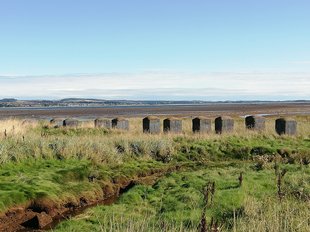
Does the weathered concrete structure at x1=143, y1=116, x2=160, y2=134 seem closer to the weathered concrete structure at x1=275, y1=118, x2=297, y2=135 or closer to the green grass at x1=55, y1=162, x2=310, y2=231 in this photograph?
the weathered concrete structure at x1=275, y1=118, x2=297, y2=135

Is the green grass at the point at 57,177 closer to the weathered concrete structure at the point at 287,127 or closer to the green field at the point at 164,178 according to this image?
the green field at the point at 164,178

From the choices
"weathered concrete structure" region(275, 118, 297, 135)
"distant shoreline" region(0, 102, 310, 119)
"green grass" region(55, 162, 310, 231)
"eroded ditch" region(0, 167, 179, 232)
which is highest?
"weathered concrete structure" region(275, 118, 297, 135)

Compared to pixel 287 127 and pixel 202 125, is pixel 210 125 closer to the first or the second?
pixel 202 125

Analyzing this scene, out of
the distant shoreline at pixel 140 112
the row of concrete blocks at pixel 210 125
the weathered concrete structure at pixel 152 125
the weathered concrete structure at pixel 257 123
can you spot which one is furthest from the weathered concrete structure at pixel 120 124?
the distant shoreline at pixel 140 112

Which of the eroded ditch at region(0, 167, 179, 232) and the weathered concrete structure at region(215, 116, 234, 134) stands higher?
the weathered concrete structure at region(215, 116, 234, 134)

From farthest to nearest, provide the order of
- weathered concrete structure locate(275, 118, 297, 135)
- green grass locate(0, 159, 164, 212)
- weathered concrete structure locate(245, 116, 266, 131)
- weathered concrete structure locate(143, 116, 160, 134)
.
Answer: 1. weathered concrete structure locate(245, 116, 266, 131)
2. weathered concrete structure locate(143, 116, 160, 134)
3. weathered concrete structure locate(275, 118, 297, 135)
4. green grass locate(0, 159, 164, 212)

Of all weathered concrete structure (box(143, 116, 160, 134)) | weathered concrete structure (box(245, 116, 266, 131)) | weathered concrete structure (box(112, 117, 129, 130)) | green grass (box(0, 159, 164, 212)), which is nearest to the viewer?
green grass (box(0, 159, 164, 212))

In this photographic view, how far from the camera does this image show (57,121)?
31.8 metres

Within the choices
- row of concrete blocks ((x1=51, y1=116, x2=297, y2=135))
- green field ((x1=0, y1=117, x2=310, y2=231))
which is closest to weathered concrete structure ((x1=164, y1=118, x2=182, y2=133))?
row of concrete blocks ((x1=51, y1=116, x2=297, y2=135))

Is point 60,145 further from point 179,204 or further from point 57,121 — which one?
point 57,121

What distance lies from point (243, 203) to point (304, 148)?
1050 cm

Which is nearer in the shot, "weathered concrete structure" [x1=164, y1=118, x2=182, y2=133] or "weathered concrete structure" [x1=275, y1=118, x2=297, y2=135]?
"weathered concrete structure" [x1=275, y1=118, x2=297, y2=135]

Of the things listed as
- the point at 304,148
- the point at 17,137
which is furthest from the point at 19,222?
the point at 304,148

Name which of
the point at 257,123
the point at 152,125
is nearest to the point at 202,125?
the point at 152,125
